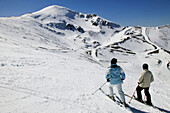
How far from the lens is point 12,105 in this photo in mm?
3559

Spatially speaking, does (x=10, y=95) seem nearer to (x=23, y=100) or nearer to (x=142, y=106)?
(x=23, y=100)

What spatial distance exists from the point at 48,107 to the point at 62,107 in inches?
23.1

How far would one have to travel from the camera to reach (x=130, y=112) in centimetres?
464

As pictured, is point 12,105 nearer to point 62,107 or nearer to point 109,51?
point 62,107

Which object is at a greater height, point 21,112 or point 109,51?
point 109,51

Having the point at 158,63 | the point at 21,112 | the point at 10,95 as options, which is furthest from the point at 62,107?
the point at 158,63

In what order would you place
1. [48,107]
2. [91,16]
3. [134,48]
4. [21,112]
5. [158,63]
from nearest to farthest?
[21,112] → [48,107] → [158,63] → [134,48] → [91,16]

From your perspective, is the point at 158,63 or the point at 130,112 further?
the point at 158,63

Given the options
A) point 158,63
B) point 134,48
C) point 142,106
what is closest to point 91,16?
point 134,48

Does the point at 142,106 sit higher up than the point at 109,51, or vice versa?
the point at 109,51

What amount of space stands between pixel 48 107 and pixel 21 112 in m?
0.95

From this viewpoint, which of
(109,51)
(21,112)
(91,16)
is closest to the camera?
(21,112)

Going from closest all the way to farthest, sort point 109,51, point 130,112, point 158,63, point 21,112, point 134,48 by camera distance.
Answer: point 21,112 → point 130,112 → point 158,63 → point 109,51 → point 134,48

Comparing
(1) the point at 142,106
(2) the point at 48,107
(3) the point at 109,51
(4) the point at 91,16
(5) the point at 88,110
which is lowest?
(1) the point at 142,106
